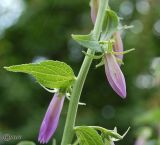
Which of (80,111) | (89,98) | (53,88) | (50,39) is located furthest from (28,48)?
(53,88)

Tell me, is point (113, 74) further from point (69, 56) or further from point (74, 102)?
point (69, 56)

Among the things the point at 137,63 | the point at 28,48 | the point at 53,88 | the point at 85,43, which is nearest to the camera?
the point at 85,43

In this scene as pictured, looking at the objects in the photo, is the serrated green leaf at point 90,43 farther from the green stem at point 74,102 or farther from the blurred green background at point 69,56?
the blurred green background at point 69,56

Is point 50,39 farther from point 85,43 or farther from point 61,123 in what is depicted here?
point 85,43

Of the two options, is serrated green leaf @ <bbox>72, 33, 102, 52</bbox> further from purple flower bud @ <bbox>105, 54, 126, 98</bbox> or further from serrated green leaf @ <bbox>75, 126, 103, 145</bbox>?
serrated green leaf @ <bbox>75, 126, 103, 145</bbox>

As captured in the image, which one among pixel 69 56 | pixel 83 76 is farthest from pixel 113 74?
pixel 69 56
